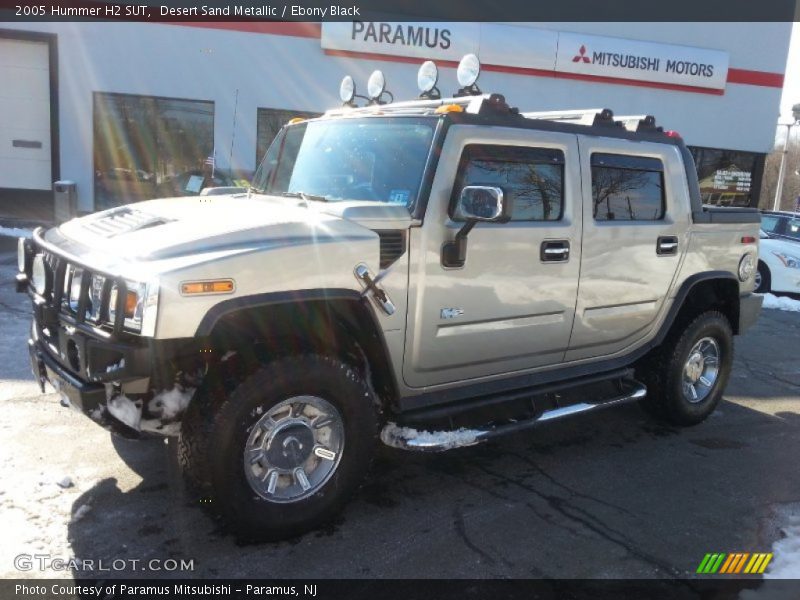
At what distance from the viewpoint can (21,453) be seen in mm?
3930

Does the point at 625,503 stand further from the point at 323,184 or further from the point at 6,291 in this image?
the point at 6,291

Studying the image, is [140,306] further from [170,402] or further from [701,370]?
[701,370]

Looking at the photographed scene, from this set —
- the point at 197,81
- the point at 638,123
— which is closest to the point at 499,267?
the point at 638,123

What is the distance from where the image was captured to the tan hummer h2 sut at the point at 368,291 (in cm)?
293

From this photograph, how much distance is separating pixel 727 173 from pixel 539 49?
617cm

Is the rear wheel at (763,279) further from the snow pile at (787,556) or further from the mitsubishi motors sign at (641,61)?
the snow pile at (787,556)

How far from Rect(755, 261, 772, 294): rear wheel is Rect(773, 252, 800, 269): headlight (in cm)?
26

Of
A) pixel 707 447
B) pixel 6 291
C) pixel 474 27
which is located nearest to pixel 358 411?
pixel 707 447

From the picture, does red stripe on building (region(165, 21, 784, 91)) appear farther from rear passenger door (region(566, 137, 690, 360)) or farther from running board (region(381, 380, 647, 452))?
running board (region(381, 380, 647, 452))

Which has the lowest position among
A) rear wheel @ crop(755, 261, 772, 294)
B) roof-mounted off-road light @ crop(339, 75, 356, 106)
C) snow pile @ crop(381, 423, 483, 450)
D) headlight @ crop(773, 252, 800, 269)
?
snow pile @ crop(381, 423, 483, 450)

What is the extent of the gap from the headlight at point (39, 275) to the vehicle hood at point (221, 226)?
0.50 feet

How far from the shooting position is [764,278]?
1121cm

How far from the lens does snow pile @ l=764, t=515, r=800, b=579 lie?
3.20 metres

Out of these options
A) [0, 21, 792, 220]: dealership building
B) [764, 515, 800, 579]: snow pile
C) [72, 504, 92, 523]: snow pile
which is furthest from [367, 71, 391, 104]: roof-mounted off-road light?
[0, 21, 792, 220]: dealership building
